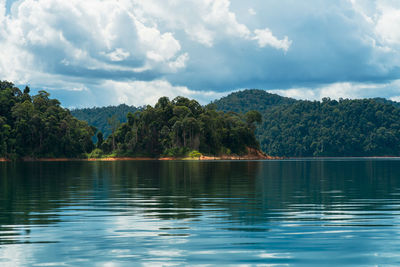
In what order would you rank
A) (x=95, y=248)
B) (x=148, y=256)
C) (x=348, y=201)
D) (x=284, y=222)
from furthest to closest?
(x=348, y=201)
(x=284, y=222)
(x=95, y=248)
(x=148, y=256)

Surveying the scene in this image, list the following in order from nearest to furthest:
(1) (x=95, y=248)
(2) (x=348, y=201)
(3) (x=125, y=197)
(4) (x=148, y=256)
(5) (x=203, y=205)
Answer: (4) (x=148, y=256)
(1) (x=95, y=248)
(5) (x=203, y=205)
(2) (x=348, y=201)
(3) (x=125, y=197)

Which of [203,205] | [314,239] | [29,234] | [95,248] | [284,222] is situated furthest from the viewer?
[203,205]

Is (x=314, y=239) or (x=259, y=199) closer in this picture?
(x=314, y=239)

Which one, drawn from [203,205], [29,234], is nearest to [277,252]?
[29,234]

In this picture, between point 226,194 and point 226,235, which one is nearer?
point 226,235

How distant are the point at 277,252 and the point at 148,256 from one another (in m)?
4.00

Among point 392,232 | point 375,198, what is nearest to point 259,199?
point 375,198

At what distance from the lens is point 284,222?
22578 mm

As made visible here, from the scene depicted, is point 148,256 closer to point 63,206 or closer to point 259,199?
point 63,206

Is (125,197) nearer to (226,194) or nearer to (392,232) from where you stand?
(226,194)

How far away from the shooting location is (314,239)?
18297 millimetres

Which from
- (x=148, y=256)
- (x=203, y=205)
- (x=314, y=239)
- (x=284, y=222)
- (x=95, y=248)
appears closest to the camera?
(x=148, y=256)

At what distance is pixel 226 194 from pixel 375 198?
1041cm

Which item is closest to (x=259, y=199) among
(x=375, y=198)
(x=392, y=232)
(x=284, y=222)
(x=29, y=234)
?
(x=375, y=198)
